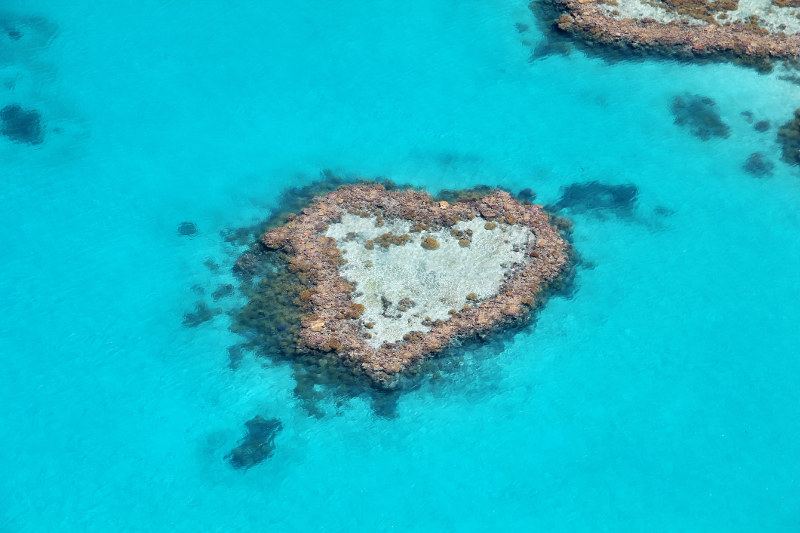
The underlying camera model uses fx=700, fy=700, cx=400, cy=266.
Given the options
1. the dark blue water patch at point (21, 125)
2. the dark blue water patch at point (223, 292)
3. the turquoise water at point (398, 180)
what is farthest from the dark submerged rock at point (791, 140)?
the dark blue water patch at point (21, 125)

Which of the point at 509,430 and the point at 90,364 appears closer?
the point at 509,430

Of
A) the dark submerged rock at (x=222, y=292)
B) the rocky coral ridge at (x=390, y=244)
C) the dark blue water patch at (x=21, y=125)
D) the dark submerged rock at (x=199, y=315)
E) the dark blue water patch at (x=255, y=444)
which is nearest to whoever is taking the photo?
the dark blue water patch at (x=255, y=444)

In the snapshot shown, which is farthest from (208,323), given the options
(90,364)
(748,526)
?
(748,526)

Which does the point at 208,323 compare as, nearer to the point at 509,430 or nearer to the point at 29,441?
the point at 29,441

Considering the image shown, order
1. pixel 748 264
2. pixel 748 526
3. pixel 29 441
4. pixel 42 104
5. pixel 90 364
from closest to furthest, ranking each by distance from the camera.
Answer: pixel 748 526
pixel 29 441
pixel 90 364
pixel 748 264
pixel 42 104

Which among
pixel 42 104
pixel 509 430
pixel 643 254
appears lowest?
pixel 643 254

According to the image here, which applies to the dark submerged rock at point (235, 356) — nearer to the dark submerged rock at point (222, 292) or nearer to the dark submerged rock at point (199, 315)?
the dark submerged rock at point (199, 315)

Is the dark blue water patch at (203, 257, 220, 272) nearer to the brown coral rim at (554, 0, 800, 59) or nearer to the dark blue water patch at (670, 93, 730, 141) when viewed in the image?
the brown coral rim at (554, 0, 800, 59)

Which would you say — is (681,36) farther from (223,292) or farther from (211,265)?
(223,292)
